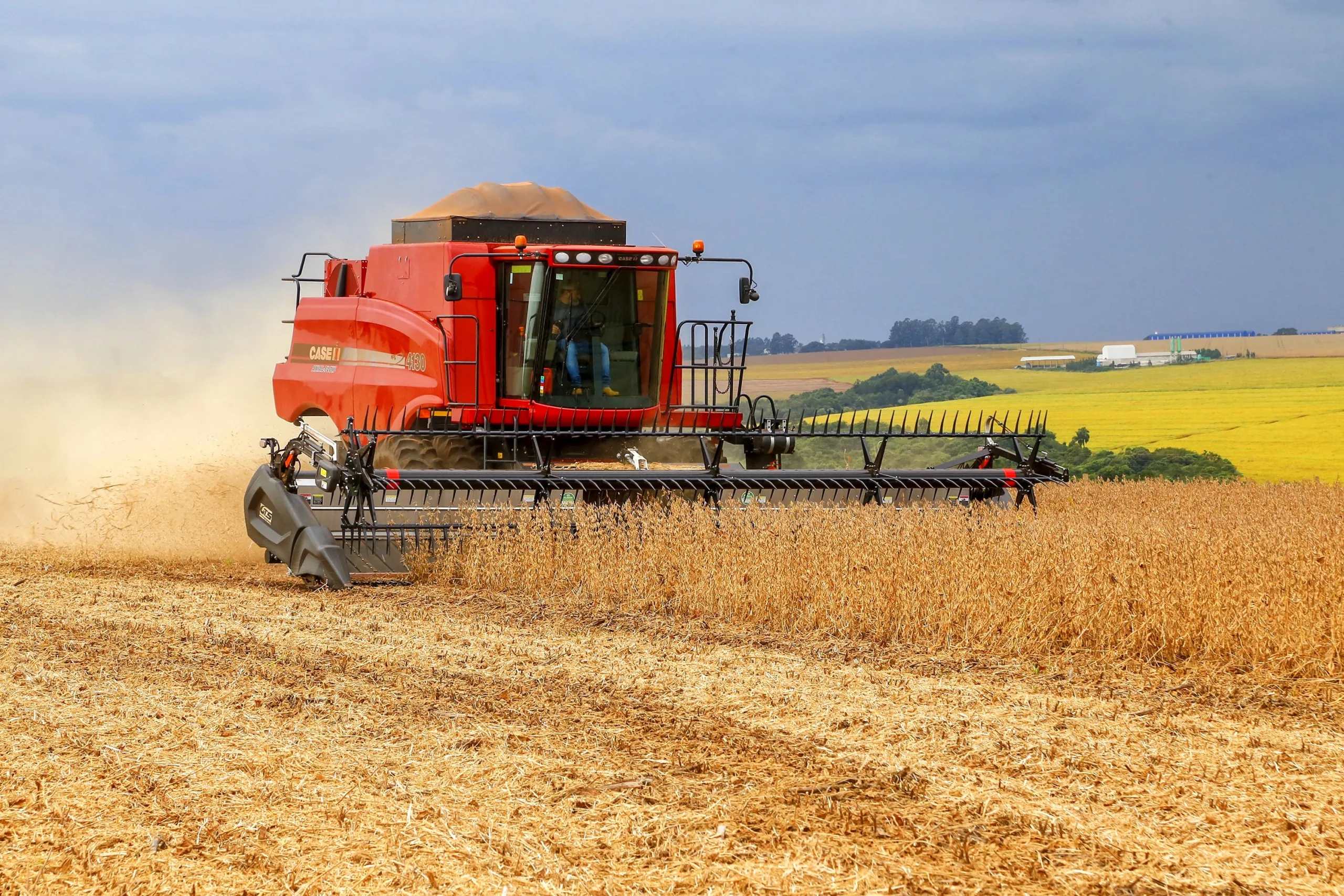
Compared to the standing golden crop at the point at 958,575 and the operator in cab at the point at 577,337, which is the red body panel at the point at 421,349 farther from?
the standing golden crop at the point at 958,575

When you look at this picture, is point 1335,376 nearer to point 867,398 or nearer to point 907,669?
point 867,398

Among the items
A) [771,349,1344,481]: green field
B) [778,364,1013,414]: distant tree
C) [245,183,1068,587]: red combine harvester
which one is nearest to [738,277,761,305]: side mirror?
[245,183,1068,587]: red combine harvester

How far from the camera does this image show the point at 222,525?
12.3m

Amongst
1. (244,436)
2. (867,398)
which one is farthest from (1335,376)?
(244,436)

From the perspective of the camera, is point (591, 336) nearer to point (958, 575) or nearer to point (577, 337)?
point (577, 337)

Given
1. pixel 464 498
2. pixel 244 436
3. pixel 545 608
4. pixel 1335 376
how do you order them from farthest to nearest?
pixel 1335 376, pixel 244 436, pixel 464 498, pixel 545 608

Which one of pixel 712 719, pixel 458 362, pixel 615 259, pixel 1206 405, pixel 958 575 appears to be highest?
pixel 615 259

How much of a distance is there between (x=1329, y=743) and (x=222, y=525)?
952 cm

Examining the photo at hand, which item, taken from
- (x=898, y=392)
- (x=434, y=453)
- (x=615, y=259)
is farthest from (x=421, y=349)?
(x=898, y=392)

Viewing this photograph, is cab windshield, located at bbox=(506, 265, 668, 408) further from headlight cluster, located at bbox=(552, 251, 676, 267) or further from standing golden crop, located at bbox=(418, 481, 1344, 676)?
standing golden crop, located at bbox=(418, 481, 1344, 676)

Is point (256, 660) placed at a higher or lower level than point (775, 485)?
lower

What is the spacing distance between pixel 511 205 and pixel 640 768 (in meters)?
7.82

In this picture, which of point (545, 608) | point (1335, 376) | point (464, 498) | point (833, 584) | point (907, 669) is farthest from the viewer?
point (1335, 376)

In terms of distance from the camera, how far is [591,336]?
11.1 m
